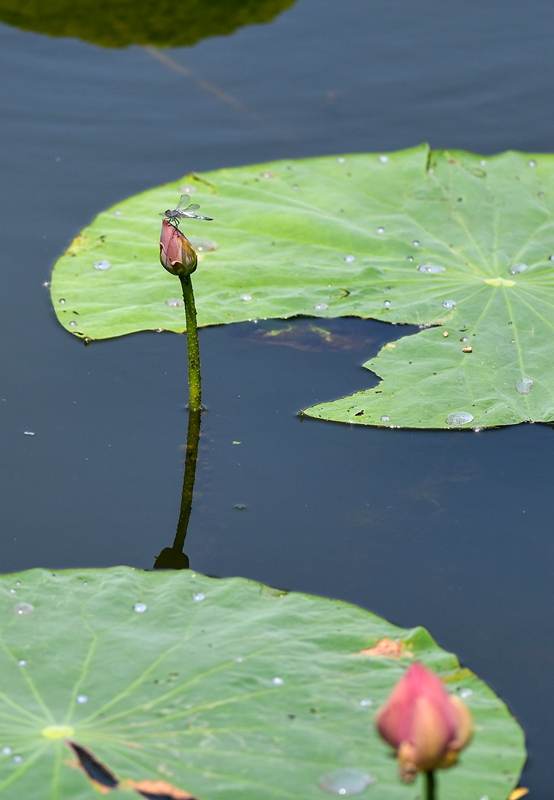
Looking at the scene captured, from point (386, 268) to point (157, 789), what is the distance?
2.17 meters

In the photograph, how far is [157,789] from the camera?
66.0 inches

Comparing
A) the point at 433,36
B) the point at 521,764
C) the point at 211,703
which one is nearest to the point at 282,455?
the point at 211,703

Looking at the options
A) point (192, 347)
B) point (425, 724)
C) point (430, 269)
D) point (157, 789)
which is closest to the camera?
point (425, 724)

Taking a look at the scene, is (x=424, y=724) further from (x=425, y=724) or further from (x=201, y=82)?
(x=201, y=82)

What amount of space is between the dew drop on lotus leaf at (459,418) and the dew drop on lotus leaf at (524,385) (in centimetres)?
20

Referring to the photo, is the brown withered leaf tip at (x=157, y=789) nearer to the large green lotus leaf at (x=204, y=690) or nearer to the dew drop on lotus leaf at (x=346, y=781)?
the large green lotus leaf at (x=204, y=690)

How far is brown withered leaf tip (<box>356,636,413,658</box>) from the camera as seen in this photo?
6.54 ft

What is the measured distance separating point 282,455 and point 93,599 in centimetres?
→ 83

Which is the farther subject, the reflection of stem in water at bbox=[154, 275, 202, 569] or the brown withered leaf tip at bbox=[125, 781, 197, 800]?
the reflection of stem in water at bbox=[154, 275, 202, 569]

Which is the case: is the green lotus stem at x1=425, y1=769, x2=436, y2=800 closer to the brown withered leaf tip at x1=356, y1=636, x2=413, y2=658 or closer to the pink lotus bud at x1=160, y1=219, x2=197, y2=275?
the brown withered leaf tip at x1=356, y1=636, x2=413, y2=658

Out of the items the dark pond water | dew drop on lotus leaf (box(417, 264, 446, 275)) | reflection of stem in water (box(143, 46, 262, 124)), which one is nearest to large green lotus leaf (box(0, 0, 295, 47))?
Result: reflection of stem in water (box(143, 46, 262, 124))

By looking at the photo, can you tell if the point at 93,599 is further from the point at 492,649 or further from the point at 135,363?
the point at 135,363

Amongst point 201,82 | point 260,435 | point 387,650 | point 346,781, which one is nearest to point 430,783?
point 346,781

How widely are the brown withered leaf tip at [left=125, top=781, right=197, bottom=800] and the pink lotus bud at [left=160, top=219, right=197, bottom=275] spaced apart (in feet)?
4.57
